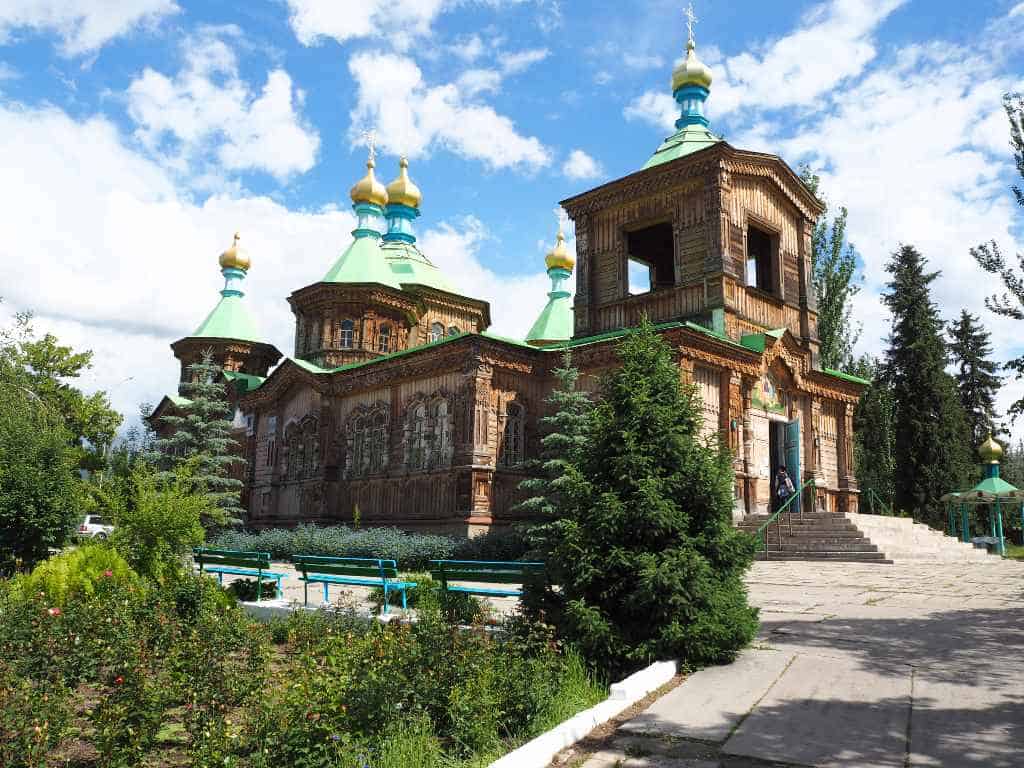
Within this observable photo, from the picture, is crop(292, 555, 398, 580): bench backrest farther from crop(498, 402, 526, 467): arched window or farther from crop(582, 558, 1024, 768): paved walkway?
crop(498, 402, 526, 467): arched window

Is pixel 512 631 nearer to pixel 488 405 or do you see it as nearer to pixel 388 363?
pixel 488 405

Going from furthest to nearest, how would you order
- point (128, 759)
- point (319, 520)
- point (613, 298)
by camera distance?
1. point (319, 520)
2. point (613, 298)
3. point (128, 759)

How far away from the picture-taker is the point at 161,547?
1047 centimetres

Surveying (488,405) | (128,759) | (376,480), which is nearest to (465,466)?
(488,405)

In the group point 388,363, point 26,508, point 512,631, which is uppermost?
point 388,363

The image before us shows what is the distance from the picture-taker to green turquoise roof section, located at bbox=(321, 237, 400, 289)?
28.8m

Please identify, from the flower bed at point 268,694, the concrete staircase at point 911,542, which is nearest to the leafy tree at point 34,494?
the flower bed at point 268,694

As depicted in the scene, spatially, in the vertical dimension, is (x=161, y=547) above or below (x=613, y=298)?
below

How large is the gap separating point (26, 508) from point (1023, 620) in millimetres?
14384

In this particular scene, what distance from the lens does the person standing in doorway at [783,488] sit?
62.8ft

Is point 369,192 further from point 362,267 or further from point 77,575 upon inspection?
point 77,575

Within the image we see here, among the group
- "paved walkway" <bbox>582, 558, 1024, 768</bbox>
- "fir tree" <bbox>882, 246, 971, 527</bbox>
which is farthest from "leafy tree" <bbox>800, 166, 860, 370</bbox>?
"paved walkway" <bbox>582, 558, 1024, 768</bbox>

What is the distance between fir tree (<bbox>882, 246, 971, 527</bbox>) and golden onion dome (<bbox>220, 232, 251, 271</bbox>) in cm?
3080

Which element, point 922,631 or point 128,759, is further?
point 922,631
